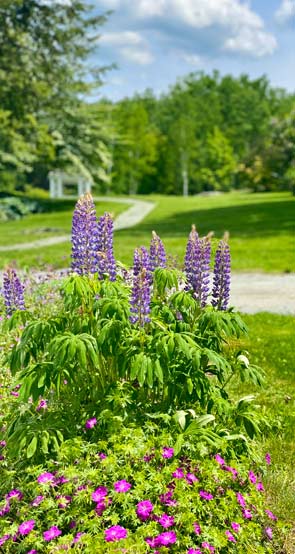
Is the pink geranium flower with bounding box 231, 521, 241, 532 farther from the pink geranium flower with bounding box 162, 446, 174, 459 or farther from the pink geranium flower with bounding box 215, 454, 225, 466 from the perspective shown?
the pink geranium flower with bounding box 162, 446, 174, 459

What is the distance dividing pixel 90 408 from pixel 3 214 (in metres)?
28.2

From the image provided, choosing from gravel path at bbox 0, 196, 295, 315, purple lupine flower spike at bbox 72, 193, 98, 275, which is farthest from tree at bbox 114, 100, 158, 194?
purple lupine flower spike at bbox 72, 193, 98, 275

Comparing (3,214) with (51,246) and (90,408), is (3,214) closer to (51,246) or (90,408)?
(51,246)

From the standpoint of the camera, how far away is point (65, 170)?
3597 cm

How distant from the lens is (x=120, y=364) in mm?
3512

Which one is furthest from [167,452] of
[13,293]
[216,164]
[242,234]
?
[216,164]

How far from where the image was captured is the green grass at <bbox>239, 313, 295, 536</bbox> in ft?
13.0

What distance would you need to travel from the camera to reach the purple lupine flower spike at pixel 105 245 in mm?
4227

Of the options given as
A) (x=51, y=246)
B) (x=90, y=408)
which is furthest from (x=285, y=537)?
(x=51, y=246)

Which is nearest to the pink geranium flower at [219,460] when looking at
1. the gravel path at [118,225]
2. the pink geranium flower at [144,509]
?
the pink geranium flower at [144,509]

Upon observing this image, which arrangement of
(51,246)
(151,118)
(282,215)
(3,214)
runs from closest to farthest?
(51,246), (282,215), (3,214), (151,118)

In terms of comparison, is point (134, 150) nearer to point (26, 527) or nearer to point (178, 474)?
point (178, 474)

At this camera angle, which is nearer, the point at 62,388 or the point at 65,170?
the point at 62,388

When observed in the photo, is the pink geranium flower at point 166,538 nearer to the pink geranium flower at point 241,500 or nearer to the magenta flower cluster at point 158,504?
the magenta flower cluster at point 158,504
